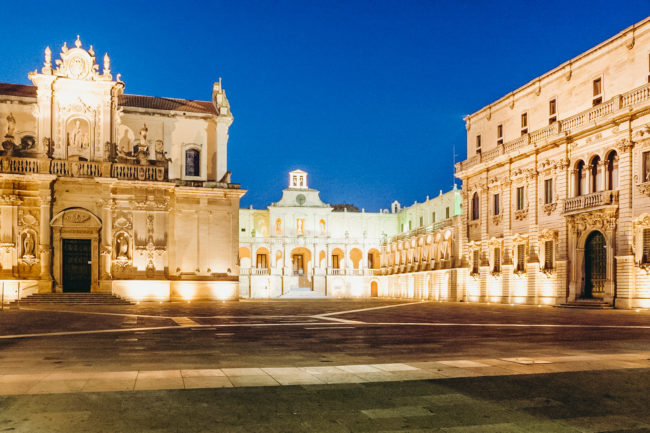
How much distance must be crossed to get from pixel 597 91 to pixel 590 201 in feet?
26.3

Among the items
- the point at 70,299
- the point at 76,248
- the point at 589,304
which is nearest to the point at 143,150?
the point at 76,248

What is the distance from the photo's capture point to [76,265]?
1597 inches

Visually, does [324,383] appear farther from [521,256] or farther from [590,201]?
[521,256]

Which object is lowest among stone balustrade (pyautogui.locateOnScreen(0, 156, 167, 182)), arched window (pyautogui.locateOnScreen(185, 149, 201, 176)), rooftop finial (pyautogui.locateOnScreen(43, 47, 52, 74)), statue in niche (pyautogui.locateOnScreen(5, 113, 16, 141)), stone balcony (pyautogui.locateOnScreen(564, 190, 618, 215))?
stone balcony (pyautogui.locateOnScreen(564, 190, 618, 215))

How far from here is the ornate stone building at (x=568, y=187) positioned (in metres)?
34.3

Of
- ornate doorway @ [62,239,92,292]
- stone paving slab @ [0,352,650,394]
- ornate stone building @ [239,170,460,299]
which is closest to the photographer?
stone paving slab @ [0,352,650,394]

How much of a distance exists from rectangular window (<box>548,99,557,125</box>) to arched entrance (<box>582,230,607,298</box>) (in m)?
10.1

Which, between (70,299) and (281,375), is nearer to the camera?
(281,375)

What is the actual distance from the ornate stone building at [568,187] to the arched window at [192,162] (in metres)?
23.2

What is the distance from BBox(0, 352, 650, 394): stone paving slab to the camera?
803 cm

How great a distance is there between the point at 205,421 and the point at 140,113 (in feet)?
146

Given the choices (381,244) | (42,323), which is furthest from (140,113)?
(381,244)

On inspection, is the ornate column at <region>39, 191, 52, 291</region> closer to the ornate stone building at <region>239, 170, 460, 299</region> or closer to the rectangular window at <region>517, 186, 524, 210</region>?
the rectangular window at <region>517, 186, 524, 210</region>

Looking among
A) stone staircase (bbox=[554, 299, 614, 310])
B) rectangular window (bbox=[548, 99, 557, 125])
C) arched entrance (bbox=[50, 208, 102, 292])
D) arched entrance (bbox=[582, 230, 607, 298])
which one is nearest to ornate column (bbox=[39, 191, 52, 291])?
arched entrance (bbox=[50, 208, 102, 292])
